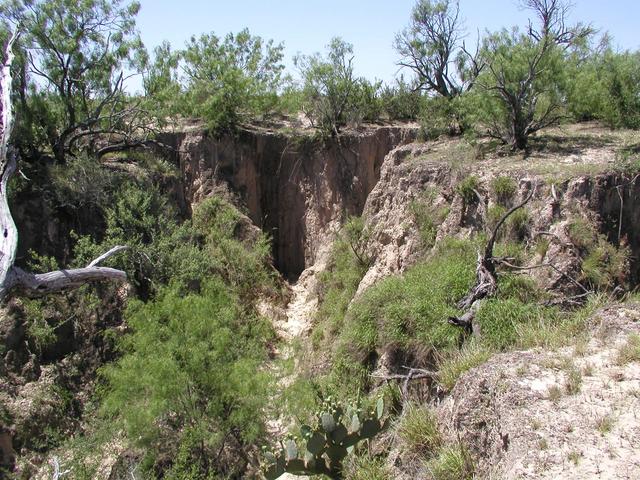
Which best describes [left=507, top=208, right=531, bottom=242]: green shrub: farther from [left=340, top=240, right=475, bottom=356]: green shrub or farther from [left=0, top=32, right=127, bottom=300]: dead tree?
[left=0, top=32, right=127, bottom=300]: dead tree

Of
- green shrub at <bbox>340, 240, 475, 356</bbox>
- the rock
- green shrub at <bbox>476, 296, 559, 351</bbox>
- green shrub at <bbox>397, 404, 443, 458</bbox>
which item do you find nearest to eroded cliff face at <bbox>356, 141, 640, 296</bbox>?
green shrub at <bbox>340, 240, 475, 356</bbox>

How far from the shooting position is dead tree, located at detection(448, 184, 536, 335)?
10.1 m

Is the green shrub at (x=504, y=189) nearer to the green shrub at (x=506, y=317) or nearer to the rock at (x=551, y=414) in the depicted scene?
the green shrub at (x=506, y=317)

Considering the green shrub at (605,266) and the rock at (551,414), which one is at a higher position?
the green shrub at (605,266)

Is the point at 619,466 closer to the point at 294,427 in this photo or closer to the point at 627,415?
the point at 627,415

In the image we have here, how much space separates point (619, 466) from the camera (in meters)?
5.70

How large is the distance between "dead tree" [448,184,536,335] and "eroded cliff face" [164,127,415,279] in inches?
375

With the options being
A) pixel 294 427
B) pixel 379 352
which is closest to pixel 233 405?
pixel 294 427

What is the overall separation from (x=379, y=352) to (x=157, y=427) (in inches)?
178

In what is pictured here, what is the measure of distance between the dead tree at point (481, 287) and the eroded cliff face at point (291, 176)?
375 inches

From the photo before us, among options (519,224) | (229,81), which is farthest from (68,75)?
(519,224)

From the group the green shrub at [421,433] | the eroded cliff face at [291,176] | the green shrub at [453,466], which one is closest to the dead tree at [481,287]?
the green shrub at [421,433]

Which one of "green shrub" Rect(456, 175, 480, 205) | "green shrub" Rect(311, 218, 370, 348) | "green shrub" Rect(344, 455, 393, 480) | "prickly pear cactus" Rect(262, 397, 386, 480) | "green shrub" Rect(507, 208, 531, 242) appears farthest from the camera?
"green shrub" Rect(311, 218, 370, 348)

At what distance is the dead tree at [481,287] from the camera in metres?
10.1
